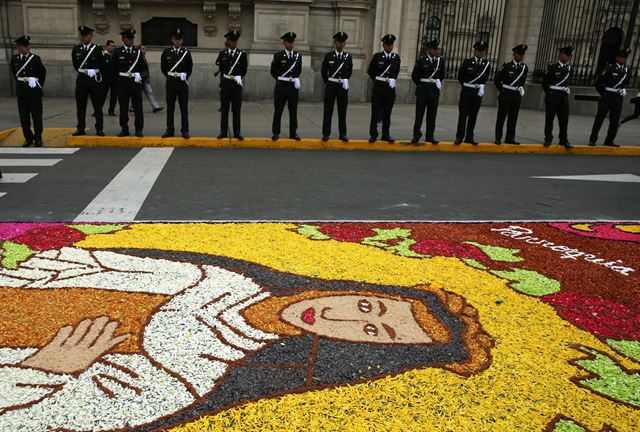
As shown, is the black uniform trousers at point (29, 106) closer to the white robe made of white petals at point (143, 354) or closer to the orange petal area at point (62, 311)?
the white robe made of white petals at point (143, 354)

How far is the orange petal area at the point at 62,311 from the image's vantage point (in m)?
3.06

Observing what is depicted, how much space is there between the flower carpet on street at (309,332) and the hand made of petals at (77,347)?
0.01m

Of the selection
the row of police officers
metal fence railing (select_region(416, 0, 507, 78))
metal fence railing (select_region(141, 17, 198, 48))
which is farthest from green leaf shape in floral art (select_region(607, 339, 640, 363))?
metal fence railing (select_region(141, 17, 198, 48))

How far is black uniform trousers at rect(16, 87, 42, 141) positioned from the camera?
9.45 meters

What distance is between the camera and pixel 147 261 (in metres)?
4.34

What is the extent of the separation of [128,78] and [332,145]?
414 centimetres

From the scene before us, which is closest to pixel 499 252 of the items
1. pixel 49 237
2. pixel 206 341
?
pixel 206 341

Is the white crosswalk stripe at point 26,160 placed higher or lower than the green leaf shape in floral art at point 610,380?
lower

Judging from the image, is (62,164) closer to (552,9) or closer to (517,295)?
(517,295)

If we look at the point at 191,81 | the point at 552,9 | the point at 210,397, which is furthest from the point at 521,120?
the point at 210,397

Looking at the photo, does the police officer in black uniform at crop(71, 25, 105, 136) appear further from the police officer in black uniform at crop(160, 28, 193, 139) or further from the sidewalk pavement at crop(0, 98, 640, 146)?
the police officer in black uniform at crop(160, 28, 193, 139)

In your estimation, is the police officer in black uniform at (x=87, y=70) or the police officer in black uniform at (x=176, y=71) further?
the police officer in black uniform at (x=176, y=71)

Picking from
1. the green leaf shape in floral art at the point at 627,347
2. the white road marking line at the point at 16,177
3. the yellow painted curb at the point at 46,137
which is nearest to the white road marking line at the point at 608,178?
the green leaf shape in floral art at the point at 627,347

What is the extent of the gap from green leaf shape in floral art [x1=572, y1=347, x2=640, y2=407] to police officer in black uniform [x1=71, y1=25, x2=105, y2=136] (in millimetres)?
9594
